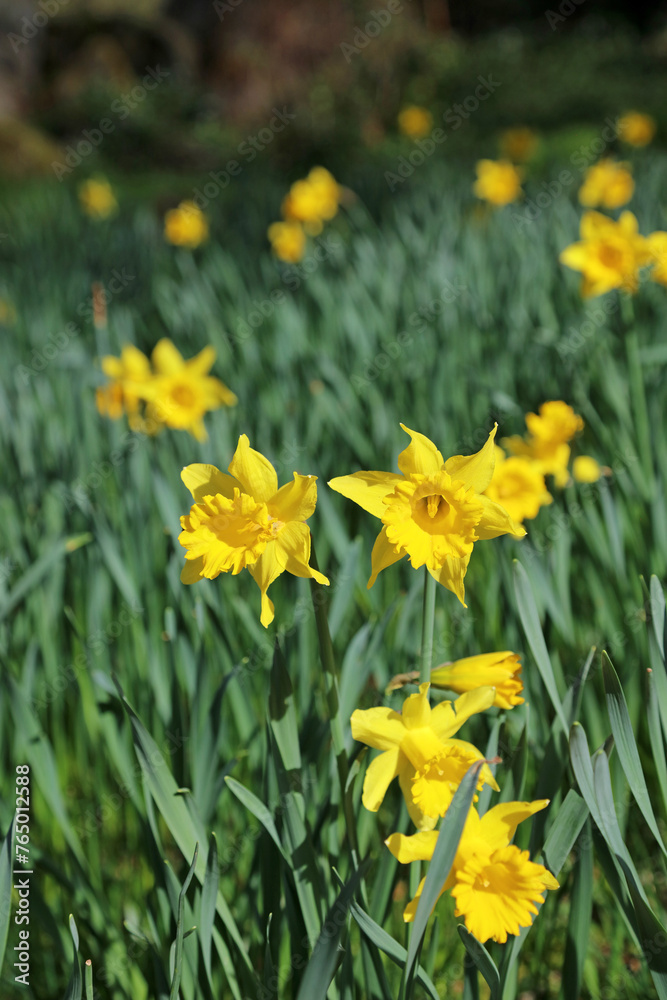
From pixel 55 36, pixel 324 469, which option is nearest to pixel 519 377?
pixel 324 469

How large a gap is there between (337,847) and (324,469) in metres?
0.85

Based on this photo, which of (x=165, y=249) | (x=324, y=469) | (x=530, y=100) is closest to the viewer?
(x=324, y=469)

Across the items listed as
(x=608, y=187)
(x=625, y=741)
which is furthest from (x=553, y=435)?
(x=608, y=187)

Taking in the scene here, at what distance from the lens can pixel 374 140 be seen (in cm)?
823

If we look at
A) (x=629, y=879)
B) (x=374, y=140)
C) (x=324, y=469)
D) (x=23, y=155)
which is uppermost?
(x=23, y=155)

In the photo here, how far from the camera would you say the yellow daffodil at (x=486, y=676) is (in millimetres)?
709

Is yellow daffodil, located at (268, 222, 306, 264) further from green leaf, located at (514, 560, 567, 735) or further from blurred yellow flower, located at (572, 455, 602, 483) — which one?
green leaf, located at (514, 560, 567, 735)

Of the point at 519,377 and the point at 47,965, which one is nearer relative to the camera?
the point at 47,965

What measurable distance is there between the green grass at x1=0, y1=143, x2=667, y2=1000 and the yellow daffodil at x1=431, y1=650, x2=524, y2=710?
52 millimetres

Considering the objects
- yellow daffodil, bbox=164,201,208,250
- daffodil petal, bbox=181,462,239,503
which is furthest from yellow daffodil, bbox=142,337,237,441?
yellow daffodil, bbox=164,201,208,250

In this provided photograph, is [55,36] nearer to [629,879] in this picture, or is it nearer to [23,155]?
[23,155]

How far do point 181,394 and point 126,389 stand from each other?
0.13 m

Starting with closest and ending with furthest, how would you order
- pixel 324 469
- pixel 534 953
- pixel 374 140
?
pixel 534 953 < pixel 324 469 < pixel 374 140

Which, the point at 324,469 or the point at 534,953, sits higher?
the point at 324,469
